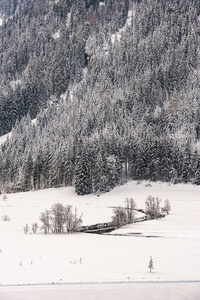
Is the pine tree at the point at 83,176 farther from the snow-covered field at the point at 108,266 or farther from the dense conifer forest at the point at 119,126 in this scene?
the snow-covered field at the point at 108,266

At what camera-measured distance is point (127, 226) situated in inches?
1934

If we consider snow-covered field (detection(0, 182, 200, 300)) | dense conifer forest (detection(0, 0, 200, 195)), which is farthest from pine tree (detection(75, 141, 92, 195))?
snow-covered field (detection(0, 182, 200, 300))

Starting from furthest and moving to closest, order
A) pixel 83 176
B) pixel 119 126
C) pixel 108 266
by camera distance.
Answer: pixel 119 126, pixel 83 176, pixel 108 266

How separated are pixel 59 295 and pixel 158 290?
13.9ft

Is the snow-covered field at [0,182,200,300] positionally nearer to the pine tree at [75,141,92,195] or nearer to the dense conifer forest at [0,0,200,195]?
the pine tree at [75,141,92,195]

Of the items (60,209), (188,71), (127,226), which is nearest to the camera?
(60,209)

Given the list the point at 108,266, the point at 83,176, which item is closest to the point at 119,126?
the point at 83,176

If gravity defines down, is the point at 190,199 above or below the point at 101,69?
below

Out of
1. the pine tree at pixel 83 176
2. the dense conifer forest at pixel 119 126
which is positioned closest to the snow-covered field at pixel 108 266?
the pine tree at pixel 83 176

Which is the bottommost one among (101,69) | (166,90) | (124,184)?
(124,184)

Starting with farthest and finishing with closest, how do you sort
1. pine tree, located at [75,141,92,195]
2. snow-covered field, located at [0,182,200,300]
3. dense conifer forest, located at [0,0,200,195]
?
dense conifer forest, located at [0,0,200,195], pine tree, located at [75,141,92,195], snow-covered field, located at [0,182,200,300]

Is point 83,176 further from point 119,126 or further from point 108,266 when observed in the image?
point 108,266

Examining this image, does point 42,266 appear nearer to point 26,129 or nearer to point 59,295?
point 59,295

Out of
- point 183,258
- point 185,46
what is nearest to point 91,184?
point 183,258
